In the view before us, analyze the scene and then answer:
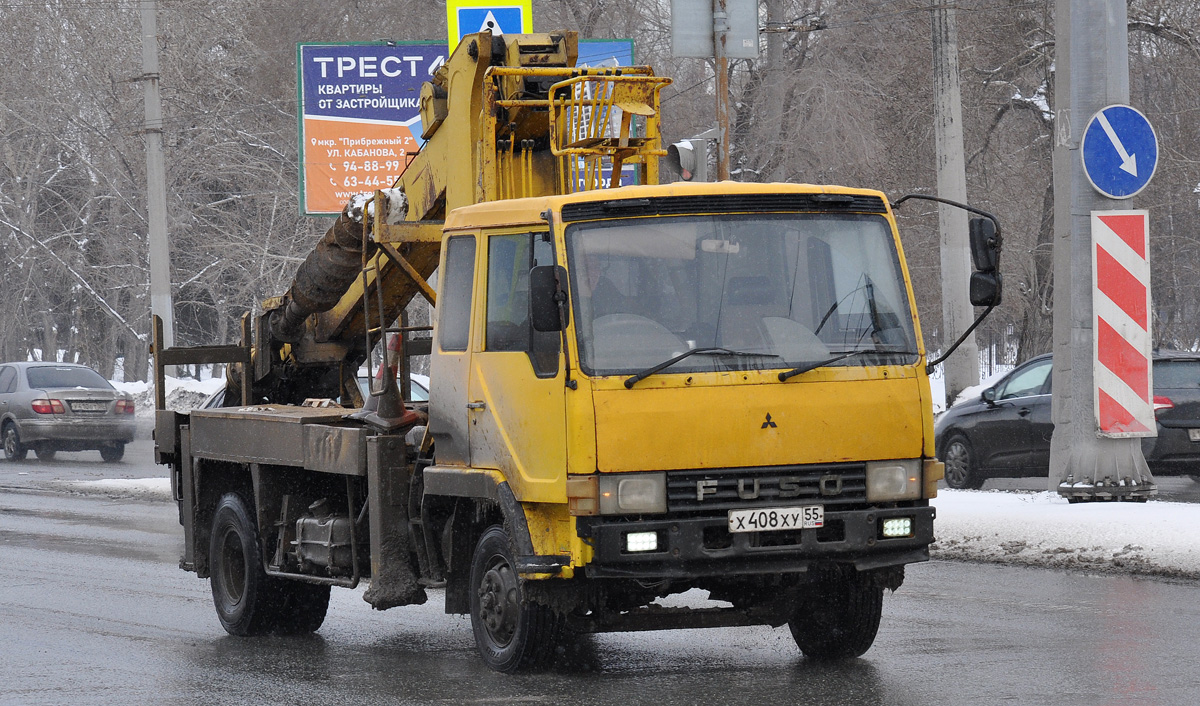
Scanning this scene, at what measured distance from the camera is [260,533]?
921 cm

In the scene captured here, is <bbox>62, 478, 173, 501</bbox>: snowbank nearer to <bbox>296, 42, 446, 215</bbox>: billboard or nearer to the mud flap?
<bbox>296, 42, 446, 215</bbox>: billboard

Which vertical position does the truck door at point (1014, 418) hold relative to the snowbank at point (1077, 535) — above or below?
above

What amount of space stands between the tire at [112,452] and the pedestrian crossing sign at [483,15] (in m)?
A: 9.93

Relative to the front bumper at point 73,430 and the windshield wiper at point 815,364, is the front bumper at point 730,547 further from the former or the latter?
the front bumper at point 73,430

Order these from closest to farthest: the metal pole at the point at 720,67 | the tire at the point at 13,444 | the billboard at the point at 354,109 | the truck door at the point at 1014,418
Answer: the metal pole at the point at 720,67, the truck door at the point at 1014,418, the billboard at the point at 354,109, the tire at the point at 13,444

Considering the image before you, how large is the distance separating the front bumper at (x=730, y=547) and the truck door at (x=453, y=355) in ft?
3.34

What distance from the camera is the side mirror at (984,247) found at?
7.18 meters

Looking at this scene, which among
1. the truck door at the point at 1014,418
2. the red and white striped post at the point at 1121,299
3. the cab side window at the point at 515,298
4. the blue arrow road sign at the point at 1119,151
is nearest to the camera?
the cab side window at the point at 515,298

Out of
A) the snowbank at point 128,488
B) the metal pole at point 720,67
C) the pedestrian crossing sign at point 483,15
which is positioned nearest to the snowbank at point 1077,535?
the metal pole at point 720,67

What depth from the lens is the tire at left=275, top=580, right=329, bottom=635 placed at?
9297 mm

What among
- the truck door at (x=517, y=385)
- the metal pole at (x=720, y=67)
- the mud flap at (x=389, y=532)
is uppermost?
the metal pole at (x=720, y=67)

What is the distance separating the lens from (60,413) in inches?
1038

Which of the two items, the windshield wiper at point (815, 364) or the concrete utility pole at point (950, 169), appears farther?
the concrete utility pole at point (950, 169)

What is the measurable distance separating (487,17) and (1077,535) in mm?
11935
